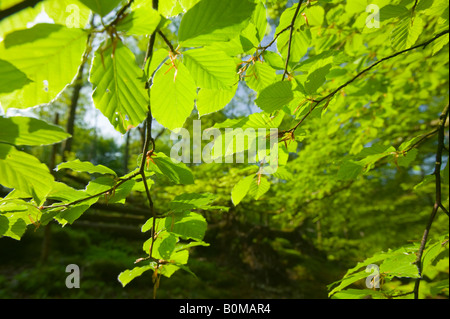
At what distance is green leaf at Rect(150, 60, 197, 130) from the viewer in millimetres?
455

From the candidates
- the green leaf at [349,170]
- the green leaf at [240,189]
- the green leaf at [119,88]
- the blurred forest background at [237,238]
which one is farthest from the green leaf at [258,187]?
the blurred forest background at [237,238]

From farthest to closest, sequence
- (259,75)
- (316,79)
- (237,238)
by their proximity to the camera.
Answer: (237,238) → (259,75) → (316,79)

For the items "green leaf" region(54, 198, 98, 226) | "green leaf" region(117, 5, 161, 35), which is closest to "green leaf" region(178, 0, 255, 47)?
"green leaf" region(117, 5, 161, 35)

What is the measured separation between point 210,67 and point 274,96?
17cm

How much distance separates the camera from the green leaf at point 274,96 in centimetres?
55

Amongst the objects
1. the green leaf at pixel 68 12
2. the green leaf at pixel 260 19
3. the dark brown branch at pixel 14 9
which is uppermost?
the green leaf at pixel 260 19

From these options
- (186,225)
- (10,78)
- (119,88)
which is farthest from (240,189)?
(10,78)

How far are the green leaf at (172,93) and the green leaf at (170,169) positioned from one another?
85 millimetres

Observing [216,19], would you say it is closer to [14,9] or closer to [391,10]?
[14,9]

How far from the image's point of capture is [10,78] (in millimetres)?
296

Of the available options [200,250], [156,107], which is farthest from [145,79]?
[200,250]

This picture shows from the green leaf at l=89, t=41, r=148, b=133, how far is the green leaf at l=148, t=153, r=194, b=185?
0.42 feet

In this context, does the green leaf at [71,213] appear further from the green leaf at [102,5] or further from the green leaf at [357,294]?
the green leaf at [357,294]
